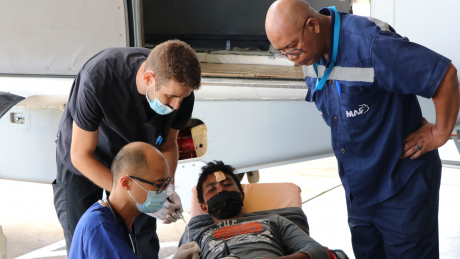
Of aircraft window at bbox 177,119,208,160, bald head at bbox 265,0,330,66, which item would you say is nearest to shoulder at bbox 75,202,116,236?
bald head at bbox 265,0,330,66

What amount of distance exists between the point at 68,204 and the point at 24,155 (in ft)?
5.98

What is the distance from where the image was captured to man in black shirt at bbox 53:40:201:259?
1536mm

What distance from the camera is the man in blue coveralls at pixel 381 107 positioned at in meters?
1.44

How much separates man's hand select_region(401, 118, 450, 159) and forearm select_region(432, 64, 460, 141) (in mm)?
21

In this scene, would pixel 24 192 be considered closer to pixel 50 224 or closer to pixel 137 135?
pixel 50 224

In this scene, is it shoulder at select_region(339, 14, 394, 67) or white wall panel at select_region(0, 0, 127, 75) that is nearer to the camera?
shoulder at select_region(339, 14, 394, 67)

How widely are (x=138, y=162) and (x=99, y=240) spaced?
34 centimetres

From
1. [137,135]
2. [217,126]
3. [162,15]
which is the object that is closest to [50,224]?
[217,126]

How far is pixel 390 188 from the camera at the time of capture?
1.62m

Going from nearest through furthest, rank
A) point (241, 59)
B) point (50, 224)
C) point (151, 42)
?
point (50, 224), point (241, 59), point (151, 42)

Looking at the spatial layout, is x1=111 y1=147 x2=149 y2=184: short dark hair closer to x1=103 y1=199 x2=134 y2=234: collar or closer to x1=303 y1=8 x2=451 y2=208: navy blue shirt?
x1=103 y1=199 x2=134 y2=234: collar

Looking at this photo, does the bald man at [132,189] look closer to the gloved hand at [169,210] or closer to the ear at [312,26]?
the gloved hand at [169,210]

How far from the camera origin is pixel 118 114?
180 cm

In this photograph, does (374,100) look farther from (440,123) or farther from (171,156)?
(171,156)
